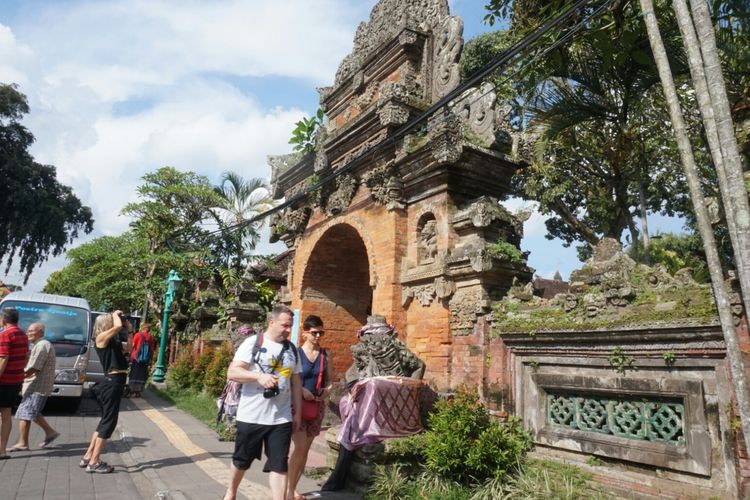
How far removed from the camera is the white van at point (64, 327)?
9.38m

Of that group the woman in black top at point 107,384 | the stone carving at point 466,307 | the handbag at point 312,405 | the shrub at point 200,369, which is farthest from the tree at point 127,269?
the handbag at point 312,405

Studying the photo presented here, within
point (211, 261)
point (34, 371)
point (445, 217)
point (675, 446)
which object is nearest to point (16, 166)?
point (211, 261)

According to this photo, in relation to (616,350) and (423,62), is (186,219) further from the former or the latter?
(616,350)

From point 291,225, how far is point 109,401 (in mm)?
6286

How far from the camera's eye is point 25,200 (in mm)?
28141

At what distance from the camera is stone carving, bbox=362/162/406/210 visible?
850 cm

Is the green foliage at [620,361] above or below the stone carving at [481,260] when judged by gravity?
below

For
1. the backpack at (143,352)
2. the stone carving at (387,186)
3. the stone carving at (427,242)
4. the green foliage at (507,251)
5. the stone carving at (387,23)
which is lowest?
the backpack at (143,352)

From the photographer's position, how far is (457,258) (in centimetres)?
712

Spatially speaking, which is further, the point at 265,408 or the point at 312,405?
the point at 312,405

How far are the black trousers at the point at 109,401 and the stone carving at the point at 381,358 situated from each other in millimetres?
2567

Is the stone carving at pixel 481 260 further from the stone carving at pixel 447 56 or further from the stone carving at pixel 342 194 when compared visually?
the stone carving at pixel 342 194

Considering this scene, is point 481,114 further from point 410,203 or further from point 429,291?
point 429,291

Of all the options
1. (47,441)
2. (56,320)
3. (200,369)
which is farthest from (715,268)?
(200,369)
